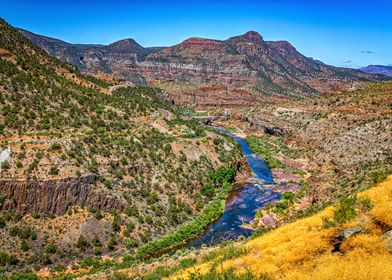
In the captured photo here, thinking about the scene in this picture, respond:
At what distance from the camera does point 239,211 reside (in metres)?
50.7

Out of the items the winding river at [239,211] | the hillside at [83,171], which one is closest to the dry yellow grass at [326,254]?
the winding river at [239,211]

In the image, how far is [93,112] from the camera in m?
59.4

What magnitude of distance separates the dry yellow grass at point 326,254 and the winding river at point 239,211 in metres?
21.7

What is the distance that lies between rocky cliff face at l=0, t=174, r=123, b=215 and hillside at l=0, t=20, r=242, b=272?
0.10m

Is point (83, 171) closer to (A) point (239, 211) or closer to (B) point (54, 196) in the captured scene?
(B) point (54, 196)

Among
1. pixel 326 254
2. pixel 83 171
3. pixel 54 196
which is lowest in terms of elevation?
pixel 54 196

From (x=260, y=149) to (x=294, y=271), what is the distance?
79.5 meters

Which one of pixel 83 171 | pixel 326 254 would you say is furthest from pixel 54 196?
pixel 326 254

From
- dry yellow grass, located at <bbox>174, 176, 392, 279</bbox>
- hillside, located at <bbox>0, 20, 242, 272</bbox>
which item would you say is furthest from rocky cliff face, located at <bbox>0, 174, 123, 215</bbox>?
dry yellow grass, located at <bbox>174, 176, 392, 279</bbox>

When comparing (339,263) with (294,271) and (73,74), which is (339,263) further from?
(73,74)

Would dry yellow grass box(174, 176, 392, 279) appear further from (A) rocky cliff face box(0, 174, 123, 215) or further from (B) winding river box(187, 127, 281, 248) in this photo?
(A) rocky cliff face box(0, 174, 123, 215)

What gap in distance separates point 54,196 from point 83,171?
4.95 metres

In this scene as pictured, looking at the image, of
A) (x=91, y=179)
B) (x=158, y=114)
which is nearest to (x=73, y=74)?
(x=158, y=114)

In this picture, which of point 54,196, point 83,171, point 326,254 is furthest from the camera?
point 83,171
